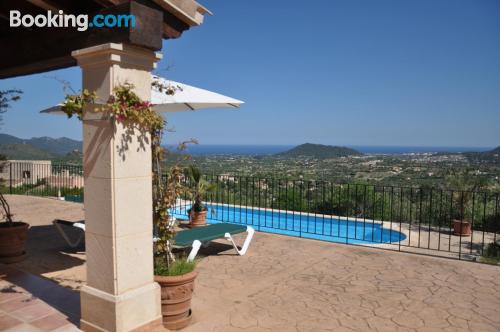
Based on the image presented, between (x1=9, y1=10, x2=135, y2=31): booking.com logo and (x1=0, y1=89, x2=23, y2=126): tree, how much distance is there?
231cm

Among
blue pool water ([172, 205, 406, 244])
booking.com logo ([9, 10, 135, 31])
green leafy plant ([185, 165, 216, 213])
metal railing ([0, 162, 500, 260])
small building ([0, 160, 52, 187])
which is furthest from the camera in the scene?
small building ([0, 160, 52, 187])

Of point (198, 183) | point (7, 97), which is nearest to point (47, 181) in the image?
point (198, 183)

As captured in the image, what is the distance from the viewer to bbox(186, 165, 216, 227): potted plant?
816cm

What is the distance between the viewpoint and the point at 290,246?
6574mm

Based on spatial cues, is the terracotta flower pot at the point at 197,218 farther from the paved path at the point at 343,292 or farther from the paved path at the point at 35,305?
the paved path at the point at 35,305

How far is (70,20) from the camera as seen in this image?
3254 millimetres

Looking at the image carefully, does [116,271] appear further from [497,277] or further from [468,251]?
[468,251]

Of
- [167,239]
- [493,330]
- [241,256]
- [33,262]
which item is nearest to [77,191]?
[33,262]

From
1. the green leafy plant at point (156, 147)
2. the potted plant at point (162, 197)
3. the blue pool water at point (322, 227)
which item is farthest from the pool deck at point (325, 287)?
the blue pool water at point (322, 227)

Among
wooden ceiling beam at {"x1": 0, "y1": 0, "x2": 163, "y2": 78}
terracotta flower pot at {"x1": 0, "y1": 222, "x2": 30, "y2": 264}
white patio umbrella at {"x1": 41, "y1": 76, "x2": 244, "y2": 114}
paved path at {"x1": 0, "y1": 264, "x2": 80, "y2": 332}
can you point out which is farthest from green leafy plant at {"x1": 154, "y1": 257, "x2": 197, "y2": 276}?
terracotta flower pot at {"x1": 0, "y1": 222, "x2": 30, "y2": 264}

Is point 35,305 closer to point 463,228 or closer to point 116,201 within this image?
point 116,201

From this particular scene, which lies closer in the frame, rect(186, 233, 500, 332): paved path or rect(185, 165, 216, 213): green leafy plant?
rect(186, 233, 500, 332): paved path

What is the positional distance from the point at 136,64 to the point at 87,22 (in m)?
0.58

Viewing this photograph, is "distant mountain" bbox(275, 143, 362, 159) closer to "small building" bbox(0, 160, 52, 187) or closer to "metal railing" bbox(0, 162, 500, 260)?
"small building" bbox(0, 160, 52, 187)
